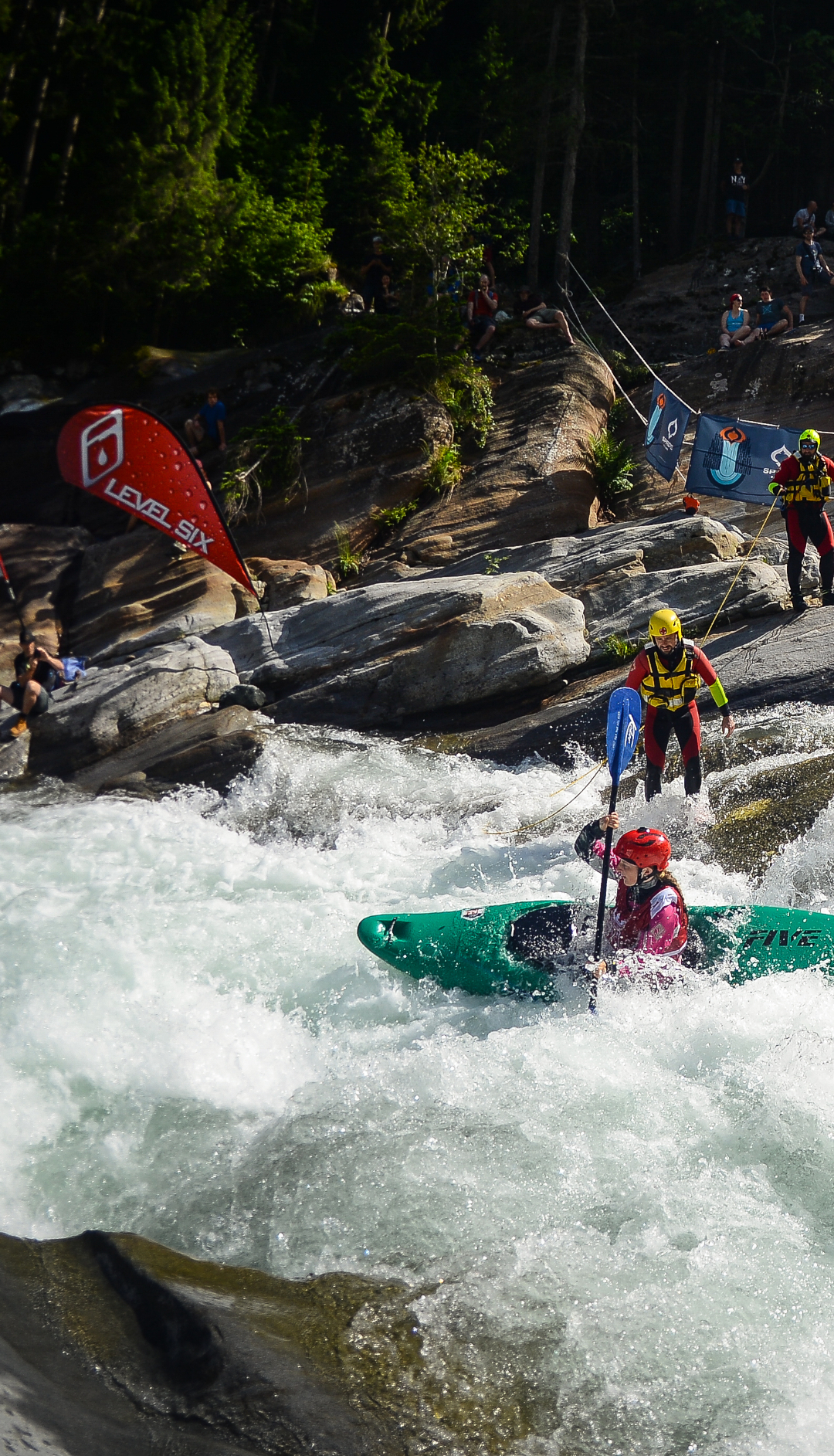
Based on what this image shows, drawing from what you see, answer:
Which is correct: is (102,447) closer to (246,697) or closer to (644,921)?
(246,697)

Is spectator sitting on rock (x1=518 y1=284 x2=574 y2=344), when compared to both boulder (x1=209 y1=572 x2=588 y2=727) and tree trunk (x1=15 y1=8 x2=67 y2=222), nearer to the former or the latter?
boulder (x1=209 y1=572 x2=588 y2=727)

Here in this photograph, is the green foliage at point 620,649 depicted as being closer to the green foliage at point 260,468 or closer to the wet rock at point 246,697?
the wet rock at point 246,697

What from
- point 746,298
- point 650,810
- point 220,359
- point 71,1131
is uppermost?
point 746,298

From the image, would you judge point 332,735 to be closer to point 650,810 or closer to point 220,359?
point 650,810

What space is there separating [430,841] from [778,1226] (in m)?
3.95

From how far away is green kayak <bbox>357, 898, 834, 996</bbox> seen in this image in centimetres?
523

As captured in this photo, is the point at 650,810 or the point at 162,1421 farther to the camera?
the point at 650,810

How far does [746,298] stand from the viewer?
15.6 meters

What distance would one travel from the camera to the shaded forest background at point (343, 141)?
14.3 m

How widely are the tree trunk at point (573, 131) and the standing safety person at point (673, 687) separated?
10396mm

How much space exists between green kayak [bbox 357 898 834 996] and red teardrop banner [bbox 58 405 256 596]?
4899mm

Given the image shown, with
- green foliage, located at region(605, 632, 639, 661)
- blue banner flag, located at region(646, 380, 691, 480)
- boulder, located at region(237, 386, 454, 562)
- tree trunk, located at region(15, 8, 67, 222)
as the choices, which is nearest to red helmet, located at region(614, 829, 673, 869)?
green foliage, located at region(605, 632, 639, 661)

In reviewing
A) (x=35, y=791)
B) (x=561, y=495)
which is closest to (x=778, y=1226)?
(x=35, y=791)

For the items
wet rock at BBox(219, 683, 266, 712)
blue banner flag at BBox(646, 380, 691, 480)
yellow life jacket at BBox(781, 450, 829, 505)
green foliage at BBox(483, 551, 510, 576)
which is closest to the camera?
yellow life jacket at BBox(781, 450, 829, 505)
